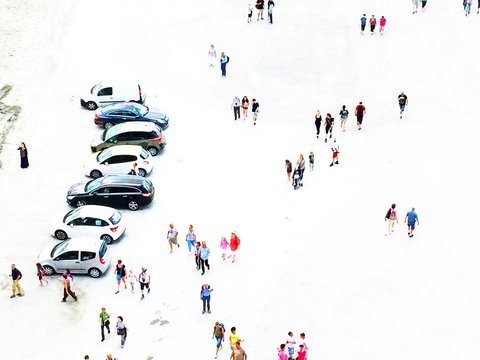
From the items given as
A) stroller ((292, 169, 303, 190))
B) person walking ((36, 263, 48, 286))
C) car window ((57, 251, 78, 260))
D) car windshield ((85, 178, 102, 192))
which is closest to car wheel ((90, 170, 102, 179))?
car windshield ((85, 178, 102, 192))

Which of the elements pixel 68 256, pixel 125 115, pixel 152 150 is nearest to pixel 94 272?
pixel 68 256

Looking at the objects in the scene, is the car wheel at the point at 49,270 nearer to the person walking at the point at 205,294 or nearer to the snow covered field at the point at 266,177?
the snow covered field at the point at 266,177

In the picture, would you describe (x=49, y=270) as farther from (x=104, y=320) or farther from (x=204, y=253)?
(x=204, y=253)

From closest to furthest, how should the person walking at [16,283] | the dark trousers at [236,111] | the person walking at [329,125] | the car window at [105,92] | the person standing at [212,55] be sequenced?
the person walking at [16,283], the person walking at [329,125], the dark trousers at [236,111], the car window at [105,92], the person standing at [212,55]

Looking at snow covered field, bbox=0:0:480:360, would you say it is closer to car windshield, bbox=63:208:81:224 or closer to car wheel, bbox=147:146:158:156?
car wheel, bbox=147:146:158:156

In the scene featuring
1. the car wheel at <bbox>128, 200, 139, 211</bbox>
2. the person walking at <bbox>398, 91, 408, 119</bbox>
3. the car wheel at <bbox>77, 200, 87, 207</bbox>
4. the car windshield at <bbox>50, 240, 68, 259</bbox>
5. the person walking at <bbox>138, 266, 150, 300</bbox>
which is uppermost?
the person walking at <bbox>398, 91, 408, 119</bbox>

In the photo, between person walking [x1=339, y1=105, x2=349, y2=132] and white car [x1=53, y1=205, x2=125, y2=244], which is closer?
white car [x1=53, y1=205, x2=125, y2=244]

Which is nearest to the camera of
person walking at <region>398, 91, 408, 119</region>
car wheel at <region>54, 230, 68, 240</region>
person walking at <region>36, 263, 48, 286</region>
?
person walking at <region>36, 263, 48, 286</region>

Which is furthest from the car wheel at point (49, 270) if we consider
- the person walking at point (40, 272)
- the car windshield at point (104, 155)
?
the car windshield at point (104, 155)
